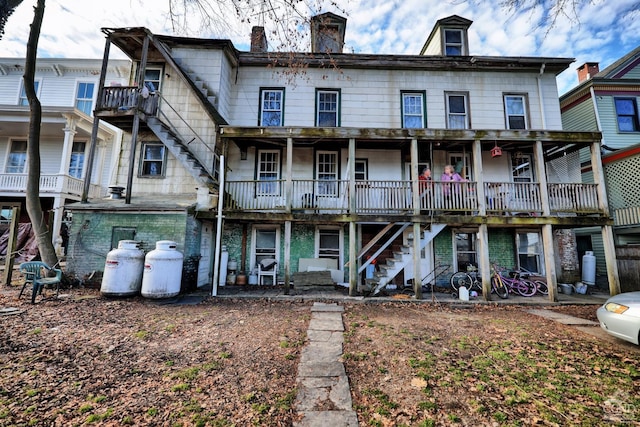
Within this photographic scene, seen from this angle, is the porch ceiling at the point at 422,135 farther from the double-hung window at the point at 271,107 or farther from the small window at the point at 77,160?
the small window at the point at 77,160

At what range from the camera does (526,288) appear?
9.08 m

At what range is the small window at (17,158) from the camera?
13602mm

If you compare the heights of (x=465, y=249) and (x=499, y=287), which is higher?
(x=465, y=249)

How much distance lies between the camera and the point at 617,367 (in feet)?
13.2

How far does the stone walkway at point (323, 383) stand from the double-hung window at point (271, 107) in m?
8.43

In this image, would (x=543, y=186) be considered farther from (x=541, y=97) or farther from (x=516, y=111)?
(x=541, y=97)

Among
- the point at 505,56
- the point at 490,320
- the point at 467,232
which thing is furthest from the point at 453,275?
the point at 505,56

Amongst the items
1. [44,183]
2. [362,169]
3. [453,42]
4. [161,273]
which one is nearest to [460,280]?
[362,169]

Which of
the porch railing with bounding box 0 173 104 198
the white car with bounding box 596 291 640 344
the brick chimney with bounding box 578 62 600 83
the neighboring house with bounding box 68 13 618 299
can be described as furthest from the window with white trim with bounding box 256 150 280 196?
the brick chimney with bounding box 578 62 600 83

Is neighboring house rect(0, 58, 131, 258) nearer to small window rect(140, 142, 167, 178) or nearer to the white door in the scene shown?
small window rect(140, 142, 167, 178)

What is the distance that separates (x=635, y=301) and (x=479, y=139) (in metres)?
5.64

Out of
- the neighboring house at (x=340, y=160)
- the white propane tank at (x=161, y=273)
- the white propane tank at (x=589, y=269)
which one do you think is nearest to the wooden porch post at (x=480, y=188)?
the neighboring house at (x=340, y=160)

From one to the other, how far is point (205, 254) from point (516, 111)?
44.5 feet

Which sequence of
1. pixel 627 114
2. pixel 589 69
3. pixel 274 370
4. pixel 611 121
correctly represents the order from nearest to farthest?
1. pixel 274 370
2. pixel 611 121
3. pixel 627 114
4. pixel 589 69
